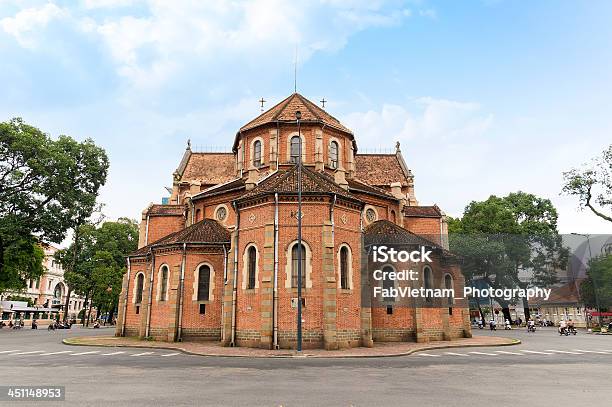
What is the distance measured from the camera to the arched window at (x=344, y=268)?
23312 mm

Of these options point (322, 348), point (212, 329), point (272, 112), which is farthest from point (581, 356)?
point (272, 112)

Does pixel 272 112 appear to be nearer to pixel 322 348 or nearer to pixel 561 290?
pixel 322 348

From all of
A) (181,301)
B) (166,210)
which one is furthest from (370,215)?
(166,210)

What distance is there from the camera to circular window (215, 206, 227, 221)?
99.6ft

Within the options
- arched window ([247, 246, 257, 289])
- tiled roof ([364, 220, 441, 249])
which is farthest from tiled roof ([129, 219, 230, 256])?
tiled roof ([364, 220, 441, 249])

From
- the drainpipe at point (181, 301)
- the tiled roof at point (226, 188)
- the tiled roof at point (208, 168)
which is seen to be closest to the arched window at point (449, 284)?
the tiled roof at point (226, 188)

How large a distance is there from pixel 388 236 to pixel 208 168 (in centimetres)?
2154

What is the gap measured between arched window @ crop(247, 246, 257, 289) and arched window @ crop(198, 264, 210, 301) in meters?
4.57

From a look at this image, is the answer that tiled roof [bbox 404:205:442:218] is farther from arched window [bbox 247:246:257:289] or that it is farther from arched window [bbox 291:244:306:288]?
arched window [bbox 247:246:257:289]

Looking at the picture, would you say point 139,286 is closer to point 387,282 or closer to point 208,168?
point 208,168

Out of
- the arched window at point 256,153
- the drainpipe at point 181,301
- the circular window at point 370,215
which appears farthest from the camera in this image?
the arched window at point 256,153

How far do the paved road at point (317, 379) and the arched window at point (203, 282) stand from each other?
8019 millimetres

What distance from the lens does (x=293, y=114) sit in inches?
1308

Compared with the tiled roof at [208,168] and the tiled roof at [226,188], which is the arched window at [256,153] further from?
the tiled roof at [208,168]
